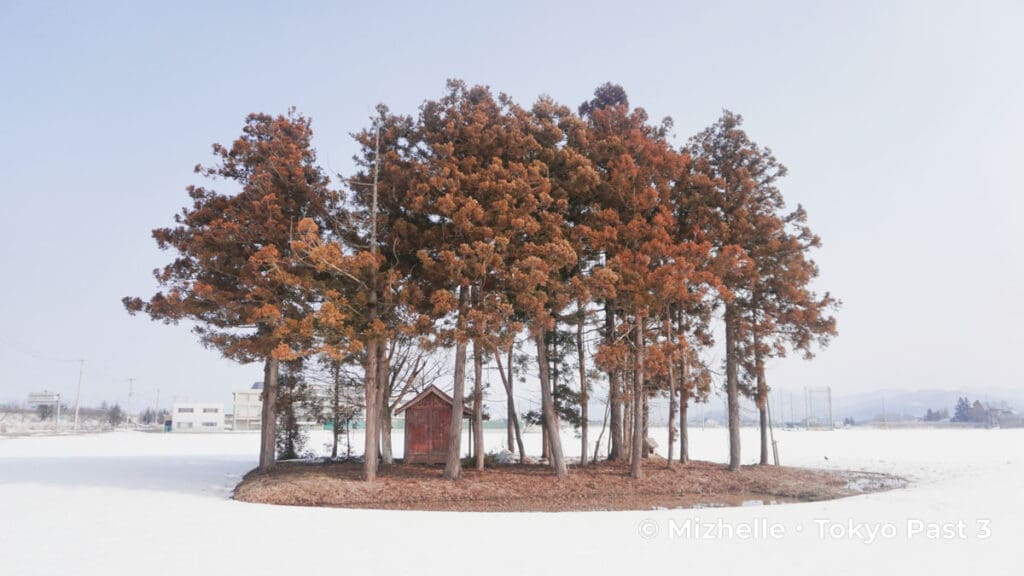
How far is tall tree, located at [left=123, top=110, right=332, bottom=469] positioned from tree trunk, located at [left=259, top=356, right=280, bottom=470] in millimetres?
2205

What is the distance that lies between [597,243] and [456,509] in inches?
292

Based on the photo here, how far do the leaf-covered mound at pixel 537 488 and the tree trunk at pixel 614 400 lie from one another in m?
1.62

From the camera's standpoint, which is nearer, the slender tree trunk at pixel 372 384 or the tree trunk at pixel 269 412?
the slender tree trunk at pixel 372 384

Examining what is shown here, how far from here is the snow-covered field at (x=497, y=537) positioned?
22.2ft

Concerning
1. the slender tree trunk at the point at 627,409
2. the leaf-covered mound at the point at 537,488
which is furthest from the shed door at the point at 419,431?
the slender tree trunk at the point at 627,409

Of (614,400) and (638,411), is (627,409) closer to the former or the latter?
(614,400)

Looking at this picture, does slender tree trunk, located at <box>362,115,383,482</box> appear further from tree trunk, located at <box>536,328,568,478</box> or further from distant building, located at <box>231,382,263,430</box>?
distant building, located at <box>231,382,263,430</box>

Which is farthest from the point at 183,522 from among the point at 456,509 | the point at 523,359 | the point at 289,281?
the point at 523,359

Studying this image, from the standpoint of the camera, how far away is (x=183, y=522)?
9.65 m

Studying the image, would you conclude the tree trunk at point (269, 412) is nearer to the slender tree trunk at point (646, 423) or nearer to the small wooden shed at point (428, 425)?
the small wooden shed at point (428, 425)

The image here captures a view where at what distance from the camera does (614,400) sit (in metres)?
17.5

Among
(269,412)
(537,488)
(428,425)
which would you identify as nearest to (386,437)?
(428,425)

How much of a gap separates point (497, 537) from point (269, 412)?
12028mm

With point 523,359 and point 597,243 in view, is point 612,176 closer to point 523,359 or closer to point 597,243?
point 597,243
